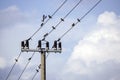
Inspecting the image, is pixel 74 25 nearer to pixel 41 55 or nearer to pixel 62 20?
pixel 62 20

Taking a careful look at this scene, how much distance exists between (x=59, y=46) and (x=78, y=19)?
7.47 m

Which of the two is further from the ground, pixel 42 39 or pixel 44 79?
pixel 42 39

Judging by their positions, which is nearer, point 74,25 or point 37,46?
point 74,25

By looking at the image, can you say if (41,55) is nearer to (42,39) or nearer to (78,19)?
(42,39)

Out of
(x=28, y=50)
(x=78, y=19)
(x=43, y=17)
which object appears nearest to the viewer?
→ (x=78, y=19)

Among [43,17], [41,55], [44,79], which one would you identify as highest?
[43,17]

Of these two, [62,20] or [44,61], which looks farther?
[44,61]

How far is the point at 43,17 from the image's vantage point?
101ft

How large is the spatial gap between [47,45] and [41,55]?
1111mm

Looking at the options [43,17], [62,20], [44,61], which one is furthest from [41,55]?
[62,20]

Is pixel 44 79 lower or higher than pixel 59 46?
lower

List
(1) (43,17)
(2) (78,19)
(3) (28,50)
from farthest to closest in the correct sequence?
1. (3) (28,50)
2. (1) (43,17)
3. (2) (78,19)

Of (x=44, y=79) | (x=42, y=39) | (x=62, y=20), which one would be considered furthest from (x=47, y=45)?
(x=62, y=20)

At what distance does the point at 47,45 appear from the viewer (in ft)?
108
